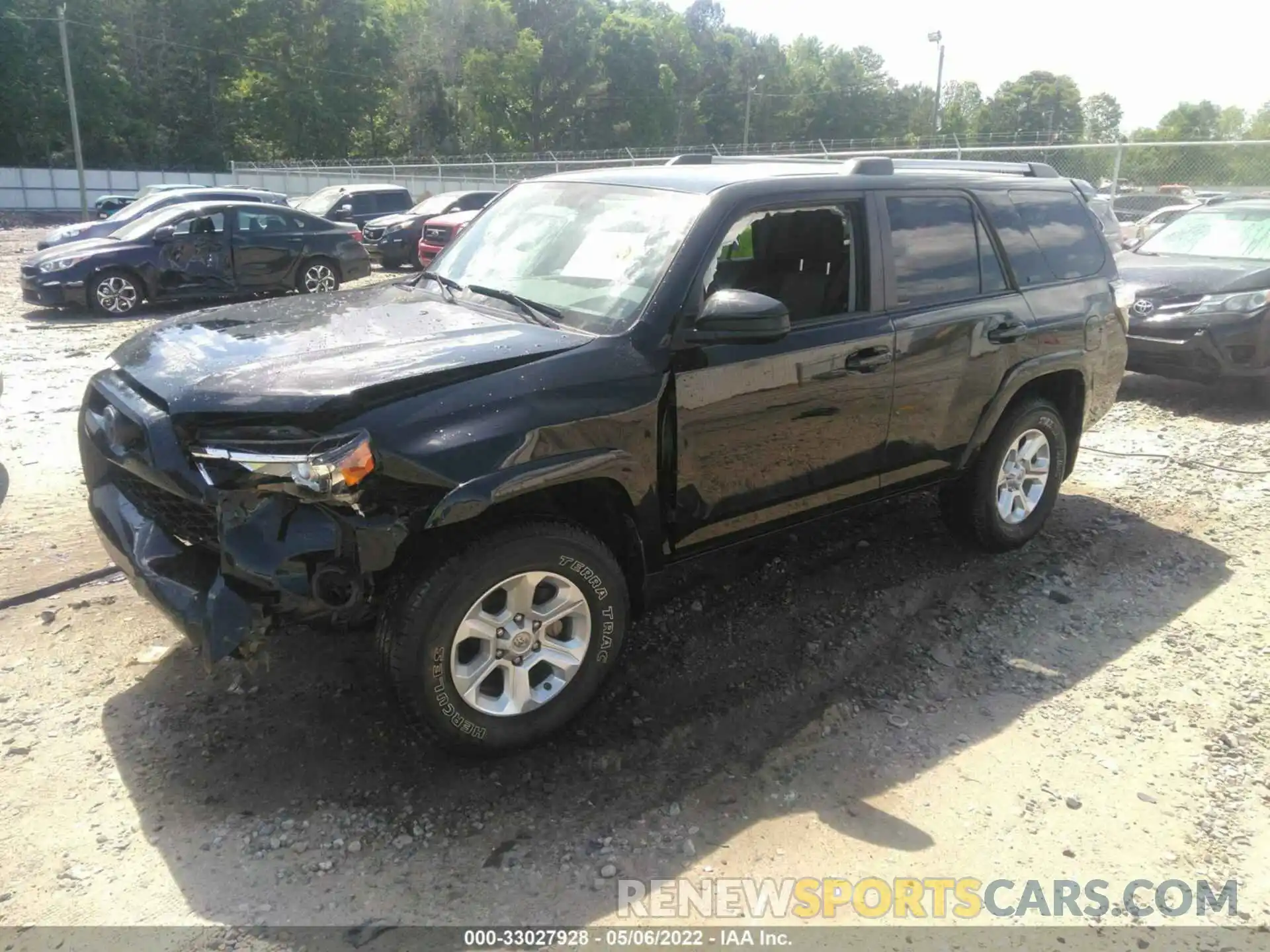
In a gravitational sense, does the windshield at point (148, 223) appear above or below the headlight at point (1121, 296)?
above

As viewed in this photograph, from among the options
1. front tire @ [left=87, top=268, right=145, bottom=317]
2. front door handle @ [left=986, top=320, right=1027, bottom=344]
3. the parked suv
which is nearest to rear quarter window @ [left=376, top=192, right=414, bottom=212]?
the parked suv

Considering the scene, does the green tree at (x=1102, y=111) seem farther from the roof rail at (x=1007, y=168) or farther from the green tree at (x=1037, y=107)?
the roof rail at (x=1007, y=168)

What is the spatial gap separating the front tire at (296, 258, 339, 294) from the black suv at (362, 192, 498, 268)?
3348mm

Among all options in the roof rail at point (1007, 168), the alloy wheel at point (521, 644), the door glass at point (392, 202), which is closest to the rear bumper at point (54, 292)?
the door glass at point (392, 202)

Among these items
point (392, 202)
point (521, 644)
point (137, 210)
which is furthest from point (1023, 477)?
point (392, 202)

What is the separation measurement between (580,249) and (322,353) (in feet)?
3.87

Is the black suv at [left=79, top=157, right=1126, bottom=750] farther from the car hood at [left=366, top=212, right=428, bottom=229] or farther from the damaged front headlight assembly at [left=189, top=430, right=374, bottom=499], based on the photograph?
the car hood at [left=366, top=212, right=428, bottom=229]

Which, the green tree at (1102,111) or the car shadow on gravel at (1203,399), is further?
the green tree at (1102,111)

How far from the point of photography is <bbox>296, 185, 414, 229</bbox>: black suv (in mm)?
20234

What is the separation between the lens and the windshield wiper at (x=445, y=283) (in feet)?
13.2

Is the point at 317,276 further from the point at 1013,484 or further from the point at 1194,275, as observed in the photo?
the point at 1013,484

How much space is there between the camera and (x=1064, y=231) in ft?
16.6

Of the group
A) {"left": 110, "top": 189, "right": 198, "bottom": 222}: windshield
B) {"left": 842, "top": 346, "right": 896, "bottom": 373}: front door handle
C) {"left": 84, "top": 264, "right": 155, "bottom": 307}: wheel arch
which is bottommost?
{"left": 84, "top": 264, "right": 155, "bottom": 307}: wheel arch

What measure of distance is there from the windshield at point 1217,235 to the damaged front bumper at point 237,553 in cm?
890
